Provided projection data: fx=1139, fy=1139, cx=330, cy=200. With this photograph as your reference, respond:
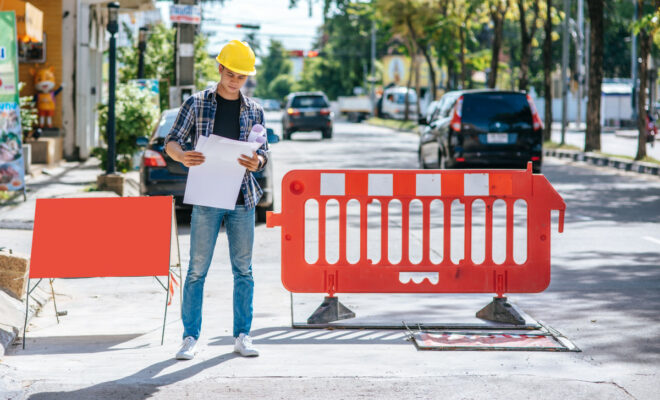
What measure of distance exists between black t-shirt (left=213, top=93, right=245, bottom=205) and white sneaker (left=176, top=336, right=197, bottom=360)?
832 mm

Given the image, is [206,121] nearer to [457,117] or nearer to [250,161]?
[250,161]

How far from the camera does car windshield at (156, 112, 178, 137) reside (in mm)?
13762

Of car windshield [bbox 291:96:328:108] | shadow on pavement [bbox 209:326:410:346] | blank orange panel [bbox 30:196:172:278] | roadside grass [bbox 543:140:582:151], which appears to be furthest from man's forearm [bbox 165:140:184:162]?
car windshield [bbox 291:96:328:108]

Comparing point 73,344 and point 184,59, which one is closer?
point 73,344

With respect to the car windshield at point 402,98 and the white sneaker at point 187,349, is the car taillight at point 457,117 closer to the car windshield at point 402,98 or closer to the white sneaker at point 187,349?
the white sneaker at point 187,349

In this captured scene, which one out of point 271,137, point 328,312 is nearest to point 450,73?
point 328,312

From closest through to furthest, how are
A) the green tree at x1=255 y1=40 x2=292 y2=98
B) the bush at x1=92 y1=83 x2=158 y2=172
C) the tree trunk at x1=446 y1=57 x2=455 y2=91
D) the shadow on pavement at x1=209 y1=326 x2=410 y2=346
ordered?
1. the shadow on pavement at x1=209 y1=326 x2=410 y2=346
2. the bush at x1=92 y1=83 x2=158 y2=172
3. the tree trunk at x1=446 y1=57 x2=455 y2=91
4. the green tree at x1=255 y1=40 x2=292 y2=98

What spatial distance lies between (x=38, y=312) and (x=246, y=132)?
8.24ft

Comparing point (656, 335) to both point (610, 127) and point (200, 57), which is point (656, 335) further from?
point (610, 127)

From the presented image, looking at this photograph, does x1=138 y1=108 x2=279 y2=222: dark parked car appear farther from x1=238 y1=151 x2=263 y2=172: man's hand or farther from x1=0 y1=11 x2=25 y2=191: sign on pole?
x1=238 y1=151 x2=263 y2=172: man's hand

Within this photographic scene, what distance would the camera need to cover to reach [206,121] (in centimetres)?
646

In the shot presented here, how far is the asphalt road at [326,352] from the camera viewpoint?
227 inches

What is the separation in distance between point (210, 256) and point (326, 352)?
0.89 metres

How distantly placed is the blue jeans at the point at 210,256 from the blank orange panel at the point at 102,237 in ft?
2.49
